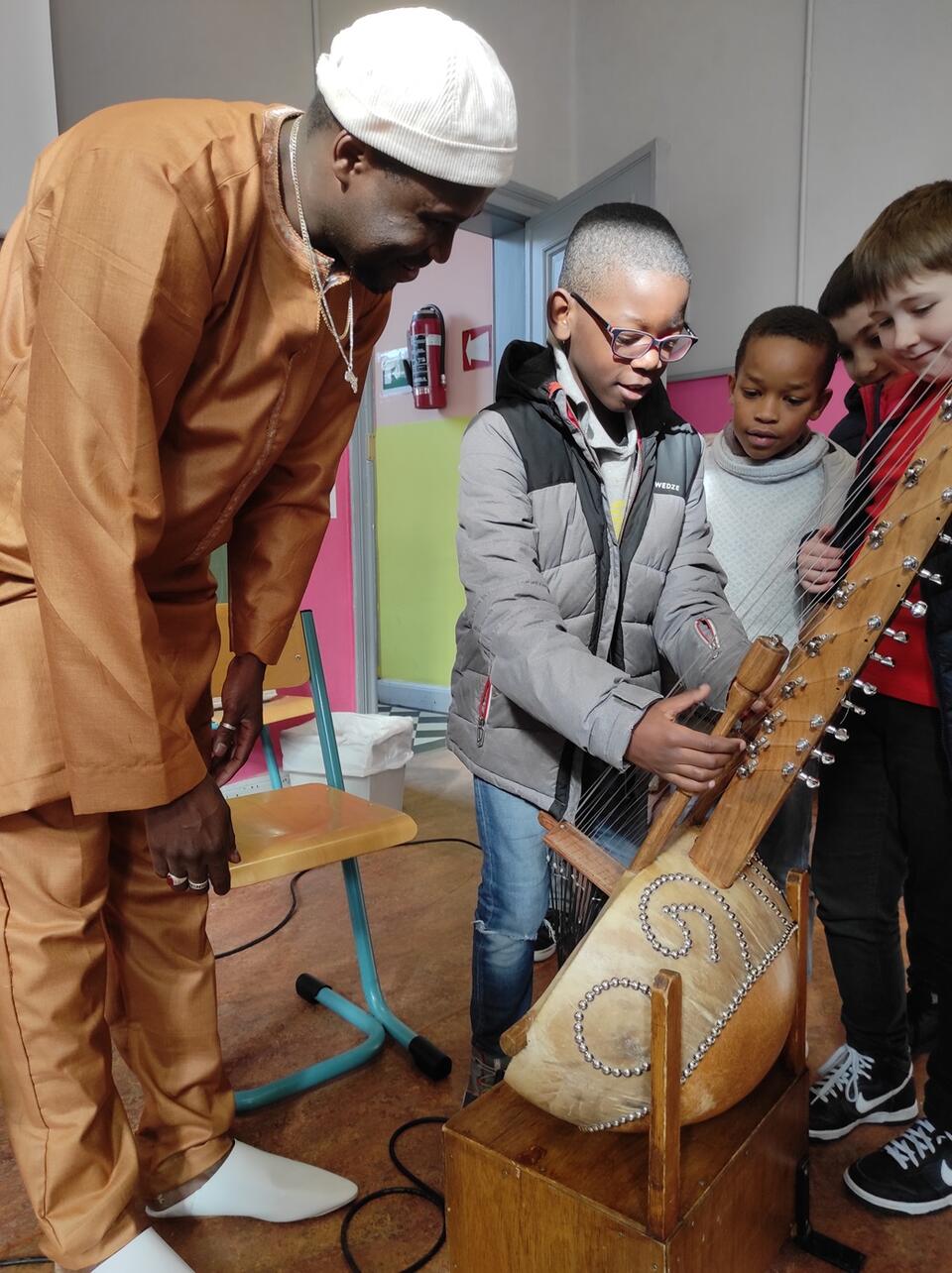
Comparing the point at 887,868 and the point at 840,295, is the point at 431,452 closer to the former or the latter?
the point at 840,295

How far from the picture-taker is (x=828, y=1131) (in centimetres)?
141

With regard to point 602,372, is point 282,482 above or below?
below

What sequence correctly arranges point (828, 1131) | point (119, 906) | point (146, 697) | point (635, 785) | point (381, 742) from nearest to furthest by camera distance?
point (146, 697) < point (119, 906) < point (635, 785) < point (828, 1131) < point (381, 742)

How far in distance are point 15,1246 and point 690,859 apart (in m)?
1.11

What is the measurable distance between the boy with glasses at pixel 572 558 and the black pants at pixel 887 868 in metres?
0.27

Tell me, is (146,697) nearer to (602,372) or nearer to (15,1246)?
(602,372)

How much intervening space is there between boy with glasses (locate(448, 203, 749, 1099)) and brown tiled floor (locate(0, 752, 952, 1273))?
0.22 meters

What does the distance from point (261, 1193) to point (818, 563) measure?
1.20m

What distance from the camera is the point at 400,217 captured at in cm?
88

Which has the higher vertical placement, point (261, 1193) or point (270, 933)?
point (261, 1193)

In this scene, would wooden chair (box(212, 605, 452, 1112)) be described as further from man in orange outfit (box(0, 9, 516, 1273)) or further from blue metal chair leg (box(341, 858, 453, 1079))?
man in orange outfit (box(0, 9, 516, 1273))

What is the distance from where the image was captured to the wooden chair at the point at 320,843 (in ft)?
4.81

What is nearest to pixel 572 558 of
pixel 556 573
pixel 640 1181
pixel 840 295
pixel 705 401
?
pixel 556 573

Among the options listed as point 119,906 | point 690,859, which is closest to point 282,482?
point 119,906
